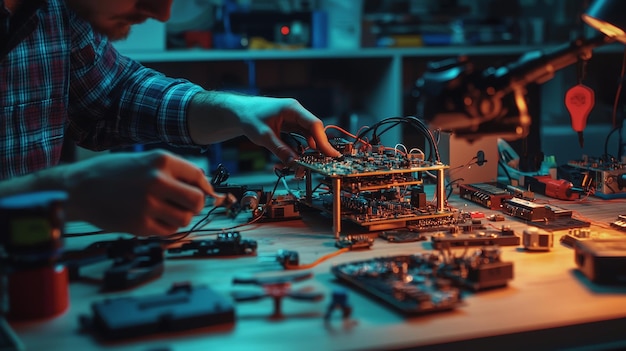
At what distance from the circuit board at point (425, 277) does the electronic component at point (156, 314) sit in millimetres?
214

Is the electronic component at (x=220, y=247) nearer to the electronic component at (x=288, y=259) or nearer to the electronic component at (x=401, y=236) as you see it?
the electronic component at (x=288, y=259)

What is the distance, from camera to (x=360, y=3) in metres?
3.33

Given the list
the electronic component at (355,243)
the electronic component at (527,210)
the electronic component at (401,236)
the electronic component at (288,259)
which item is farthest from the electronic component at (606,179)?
the electronic component at (288,259)

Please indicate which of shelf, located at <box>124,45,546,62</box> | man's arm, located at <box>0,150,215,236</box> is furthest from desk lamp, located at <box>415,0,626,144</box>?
man's arm, located at <box>0,150,215,236</box>

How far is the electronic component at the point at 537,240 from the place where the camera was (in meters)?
1.35

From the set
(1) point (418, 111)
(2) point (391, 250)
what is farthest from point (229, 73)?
(2) point (391, 250)

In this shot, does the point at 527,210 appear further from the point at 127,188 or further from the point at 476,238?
the point at 127,188

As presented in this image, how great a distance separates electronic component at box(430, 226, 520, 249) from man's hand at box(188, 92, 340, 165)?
0.31 metres

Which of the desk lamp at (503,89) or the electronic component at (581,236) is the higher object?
the desk lamp at (503,89)

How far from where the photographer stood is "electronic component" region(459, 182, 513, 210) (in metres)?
1.69

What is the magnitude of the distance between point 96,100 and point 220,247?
73 centimetres

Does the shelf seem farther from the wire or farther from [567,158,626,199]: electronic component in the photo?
the wire

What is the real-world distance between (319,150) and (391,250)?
330mm

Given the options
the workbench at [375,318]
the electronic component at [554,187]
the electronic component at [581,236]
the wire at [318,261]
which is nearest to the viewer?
the workbench at [375,318]
